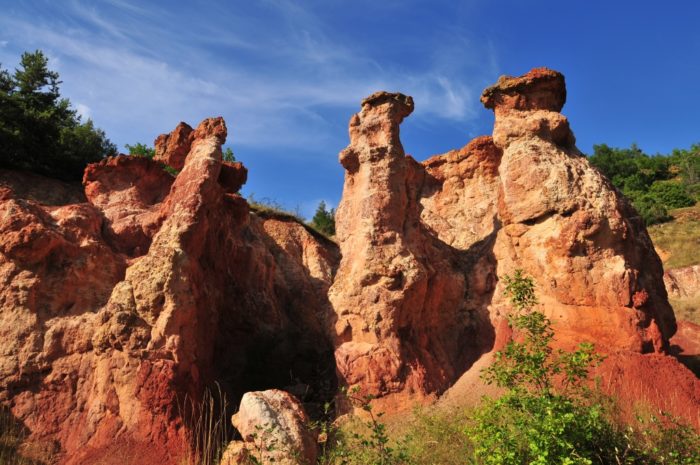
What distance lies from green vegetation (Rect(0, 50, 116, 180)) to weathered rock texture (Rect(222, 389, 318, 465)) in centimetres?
1506

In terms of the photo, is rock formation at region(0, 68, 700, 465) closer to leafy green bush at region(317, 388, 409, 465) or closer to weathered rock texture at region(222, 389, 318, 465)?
weathered rock texture at region(222, 389, 318, 465)

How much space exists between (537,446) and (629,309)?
4.82m

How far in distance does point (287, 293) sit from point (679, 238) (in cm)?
2809

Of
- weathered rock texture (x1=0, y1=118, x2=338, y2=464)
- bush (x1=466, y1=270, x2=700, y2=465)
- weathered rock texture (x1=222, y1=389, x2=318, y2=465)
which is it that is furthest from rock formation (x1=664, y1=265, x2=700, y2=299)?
weathered rock texture (x1=222, y1=389, x2=318, y2=465)

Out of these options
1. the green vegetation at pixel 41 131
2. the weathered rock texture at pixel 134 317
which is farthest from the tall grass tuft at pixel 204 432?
the green vegetation at pixel 41 131

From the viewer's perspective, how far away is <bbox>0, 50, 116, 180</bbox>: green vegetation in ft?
60.0

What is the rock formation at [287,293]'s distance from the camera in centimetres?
777

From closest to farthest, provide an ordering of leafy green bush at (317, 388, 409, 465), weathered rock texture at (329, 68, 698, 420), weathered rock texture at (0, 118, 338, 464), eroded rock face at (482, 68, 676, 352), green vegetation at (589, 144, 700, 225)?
leafy green bush at (317, 388, 409, 465), weathered rock texture at (0, 118, 338, 464), eroded rock face at (482, 68, 676, 352), weathered rock texture at (329, 68, 698, 420), green vegetation at (589, 144, 700, 225)

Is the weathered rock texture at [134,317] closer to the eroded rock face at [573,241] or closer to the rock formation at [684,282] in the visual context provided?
the eroded rock face at [573,241]

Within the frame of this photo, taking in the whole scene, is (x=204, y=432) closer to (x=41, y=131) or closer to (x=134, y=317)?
(x=134, y=317)

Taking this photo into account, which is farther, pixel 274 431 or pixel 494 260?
pixel 494 260

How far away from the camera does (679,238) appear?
32531 mm

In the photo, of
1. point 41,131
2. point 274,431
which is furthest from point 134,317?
point 41,131

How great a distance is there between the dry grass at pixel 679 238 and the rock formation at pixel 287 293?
2128 centimetres
